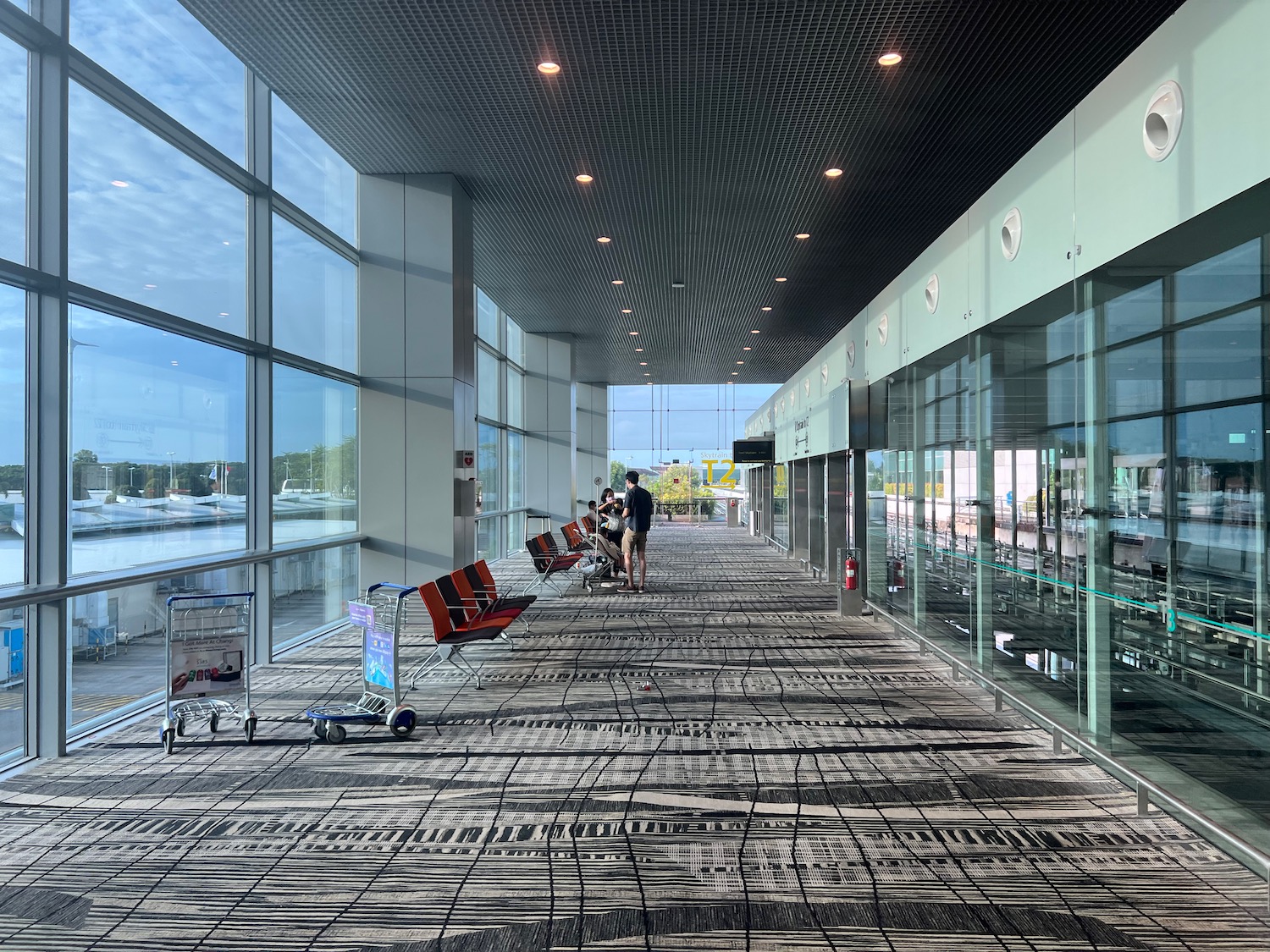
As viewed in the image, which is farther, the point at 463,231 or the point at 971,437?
the point at 463,231

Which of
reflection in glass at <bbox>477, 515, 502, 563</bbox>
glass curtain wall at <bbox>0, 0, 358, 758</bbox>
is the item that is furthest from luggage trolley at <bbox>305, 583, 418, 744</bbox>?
reflection in glass at <bbox>477, 515, 502, 563</bbox>

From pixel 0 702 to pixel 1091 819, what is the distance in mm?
5425

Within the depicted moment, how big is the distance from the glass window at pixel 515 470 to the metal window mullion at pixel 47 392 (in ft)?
43.3

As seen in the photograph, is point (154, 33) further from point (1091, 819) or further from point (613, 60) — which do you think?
point (1091, 819)

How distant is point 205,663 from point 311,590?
10.4 ft

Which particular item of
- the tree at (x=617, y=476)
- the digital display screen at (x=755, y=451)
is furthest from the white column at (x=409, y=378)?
the tree at (x=617, y=476)

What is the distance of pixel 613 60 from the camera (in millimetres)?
6105

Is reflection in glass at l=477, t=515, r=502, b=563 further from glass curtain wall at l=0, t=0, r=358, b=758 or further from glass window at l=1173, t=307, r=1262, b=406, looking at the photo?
glass window at l=1173, t=307, r=1262, b=406

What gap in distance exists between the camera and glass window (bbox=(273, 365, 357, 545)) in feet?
24.8

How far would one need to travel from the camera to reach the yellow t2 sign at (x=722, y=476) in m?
31.1

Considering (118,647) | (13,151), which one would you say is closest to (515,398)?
(118,647)

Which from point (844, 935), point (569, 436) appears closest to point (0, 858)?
point (844, 935)

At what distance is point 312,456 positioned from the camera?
8188 mm

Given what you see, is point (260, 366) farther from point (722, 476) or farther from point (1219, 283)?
point (722, 476)
